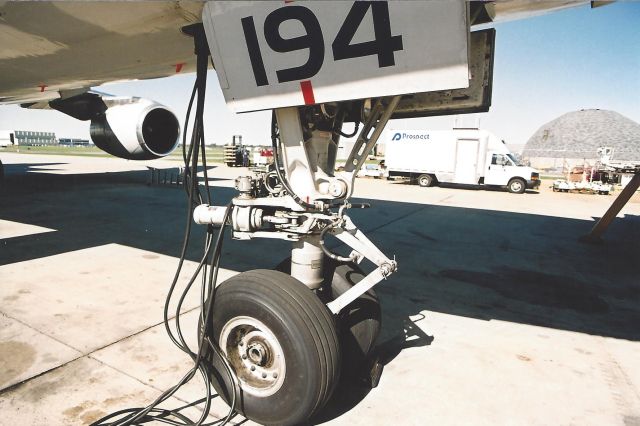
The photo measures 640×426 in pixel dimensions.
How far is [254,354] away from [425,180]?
754 inches

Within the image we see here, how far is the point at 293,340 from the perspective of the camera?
7.80 ft

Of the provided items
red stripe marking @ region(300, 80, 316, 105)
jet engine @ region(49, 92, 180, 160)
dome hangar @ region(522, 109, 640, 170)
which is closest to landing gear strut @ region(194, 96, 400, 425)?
red stripe marking @ region(300, 80, 316, 105)

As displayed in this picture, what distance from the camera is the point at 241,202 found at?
3070 millimetres

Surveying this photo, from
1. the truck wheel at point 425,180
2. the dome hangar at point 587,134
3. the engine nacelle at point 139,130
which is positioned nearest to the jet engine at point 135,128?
the engine nacelle at point 139,130

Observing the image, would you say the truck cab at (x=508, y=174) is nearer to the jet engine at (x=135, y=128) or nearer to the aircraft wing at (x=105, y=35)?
the jet engine at (x=135, y=128)

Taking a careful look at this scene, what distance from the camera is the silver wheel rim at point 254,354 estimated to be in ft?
8.29

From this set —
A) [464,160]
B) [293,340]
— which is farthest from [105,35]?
[464,160]

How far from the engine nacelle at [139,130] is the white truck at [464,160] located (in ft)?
49.9

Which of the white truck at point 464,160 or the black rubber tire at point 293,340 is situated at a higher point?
the white truck at point 464,160

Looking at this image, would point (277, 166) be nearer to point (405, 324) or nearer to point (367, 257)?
point (367, 257)

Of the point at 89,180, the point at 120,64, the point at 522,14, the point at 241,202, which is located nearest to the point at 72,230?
the point at 120,64

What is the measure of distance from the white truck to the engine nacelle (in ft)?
49.9

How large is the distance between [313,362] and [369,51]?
1865 mm

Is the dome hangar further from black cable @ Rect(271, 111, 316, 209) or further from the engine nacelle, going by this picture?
black cable @ Rect(271, 111, 316, 209)
